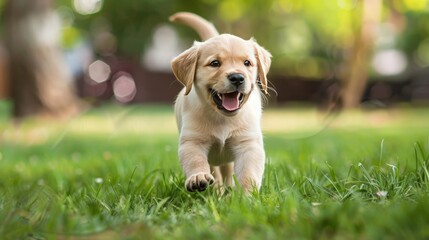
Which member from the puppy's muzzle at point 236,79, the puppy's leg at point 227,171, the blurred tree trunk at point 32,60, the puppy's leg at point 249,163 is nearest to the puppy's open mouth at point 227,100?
the puppy's muzzle at point 236,79

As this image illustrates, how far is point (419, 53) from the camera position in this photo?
3472 centimetres

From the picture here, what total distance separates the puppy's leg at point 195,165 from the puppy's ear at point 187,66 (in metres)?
0.30

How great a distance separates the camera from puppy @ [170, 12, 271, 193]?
3121 mm

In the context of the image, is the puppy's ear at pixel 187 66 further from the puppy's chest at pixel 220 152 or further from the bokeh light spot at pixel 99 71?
the bokeh light spot at pixel 99 71

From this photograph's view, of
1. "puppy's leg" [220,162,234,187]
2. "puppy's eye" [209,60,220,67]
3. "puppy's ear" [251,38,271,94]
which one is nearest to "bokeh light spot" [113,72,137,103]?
"puppy's leg" [220,162,234,187]

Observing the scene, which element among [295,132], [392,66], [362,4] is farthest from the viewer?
[392,66]

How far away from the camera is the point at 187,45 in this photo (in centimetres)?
2795

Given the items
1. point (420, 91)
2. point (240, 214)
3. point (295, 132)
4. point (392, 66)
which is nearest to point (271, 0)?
point (295, 132)

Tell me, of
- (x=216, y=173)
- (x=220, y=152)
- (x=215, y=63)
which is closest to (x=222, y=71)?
(x=215, y=63)

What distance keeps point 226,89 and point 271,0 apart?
1438 centimetres

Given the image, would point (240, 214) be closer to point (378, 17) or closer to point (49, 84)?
point (49, 84)

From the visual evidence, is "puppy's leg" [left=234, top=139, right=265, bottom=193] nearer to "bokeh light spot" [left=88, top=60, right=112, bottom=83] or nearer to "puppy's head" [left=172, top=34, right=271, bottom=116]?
"puppy's head" [left=172, top=34, right=271, bottom=116]

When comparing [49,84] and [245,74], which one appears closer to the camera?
[245,74]

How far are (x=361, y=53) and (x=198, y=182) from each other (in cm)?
1365
